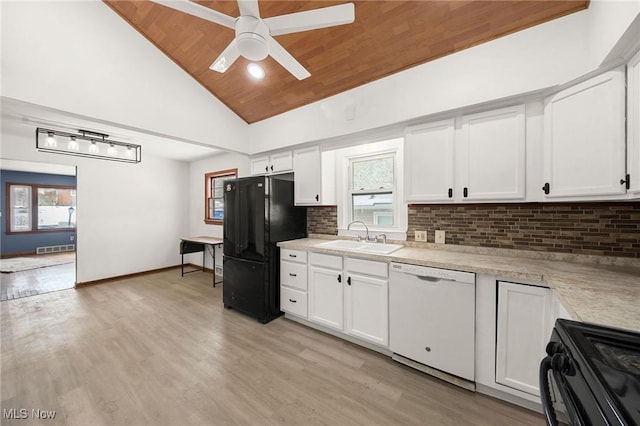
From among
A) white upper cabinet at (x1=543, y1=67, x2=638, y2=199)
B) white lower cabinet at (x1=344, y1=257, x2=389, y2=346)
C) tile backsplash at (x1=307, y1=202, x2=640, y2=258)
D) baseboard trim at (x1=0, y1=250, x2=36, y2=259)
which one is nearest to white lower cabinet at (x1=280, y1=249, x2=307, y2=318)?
white lower cabinet at (x1=344, y1=257, x2=389, y2=346)

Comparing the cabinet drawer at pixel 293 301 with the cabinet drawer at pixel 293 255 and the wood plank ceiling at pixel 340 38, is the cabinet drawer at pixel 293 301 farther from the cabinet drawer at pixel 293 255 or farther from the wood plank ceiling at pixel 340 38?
the wood plank ceiling at pixel 340 38

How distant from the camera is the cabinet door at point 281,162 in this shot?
3246 millimetres

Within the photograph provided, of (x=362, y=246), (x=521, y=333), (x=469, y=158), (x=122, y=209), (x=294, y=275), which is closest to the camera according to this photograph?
(x=521, y=333)

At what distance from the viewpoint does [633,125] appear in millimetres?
1276

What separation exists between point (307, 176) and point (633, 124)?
102 inches

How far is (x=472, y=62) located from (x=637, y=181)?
4.37 feet

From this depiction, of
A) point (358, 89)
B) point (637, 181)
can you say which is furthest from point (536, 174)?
point (358, 89)

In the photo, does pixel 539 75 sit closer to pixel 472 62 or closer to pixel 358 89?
pixel 472 62

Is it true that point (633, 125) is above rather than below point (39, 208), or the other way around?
above

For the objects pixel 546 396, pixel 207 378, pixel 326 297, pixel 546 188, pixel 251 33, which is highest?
pixel 251 33

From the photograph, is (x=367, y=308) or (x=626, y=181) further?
(x=367, y=308)

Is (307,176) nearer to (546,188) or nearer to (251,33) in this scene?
(251,33)

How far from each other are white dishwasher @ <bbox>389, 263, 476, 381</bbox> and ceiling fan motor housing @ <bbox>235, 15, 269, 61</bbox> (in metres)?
1.94

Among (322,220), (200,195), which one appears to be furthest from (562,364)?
(200,195)
